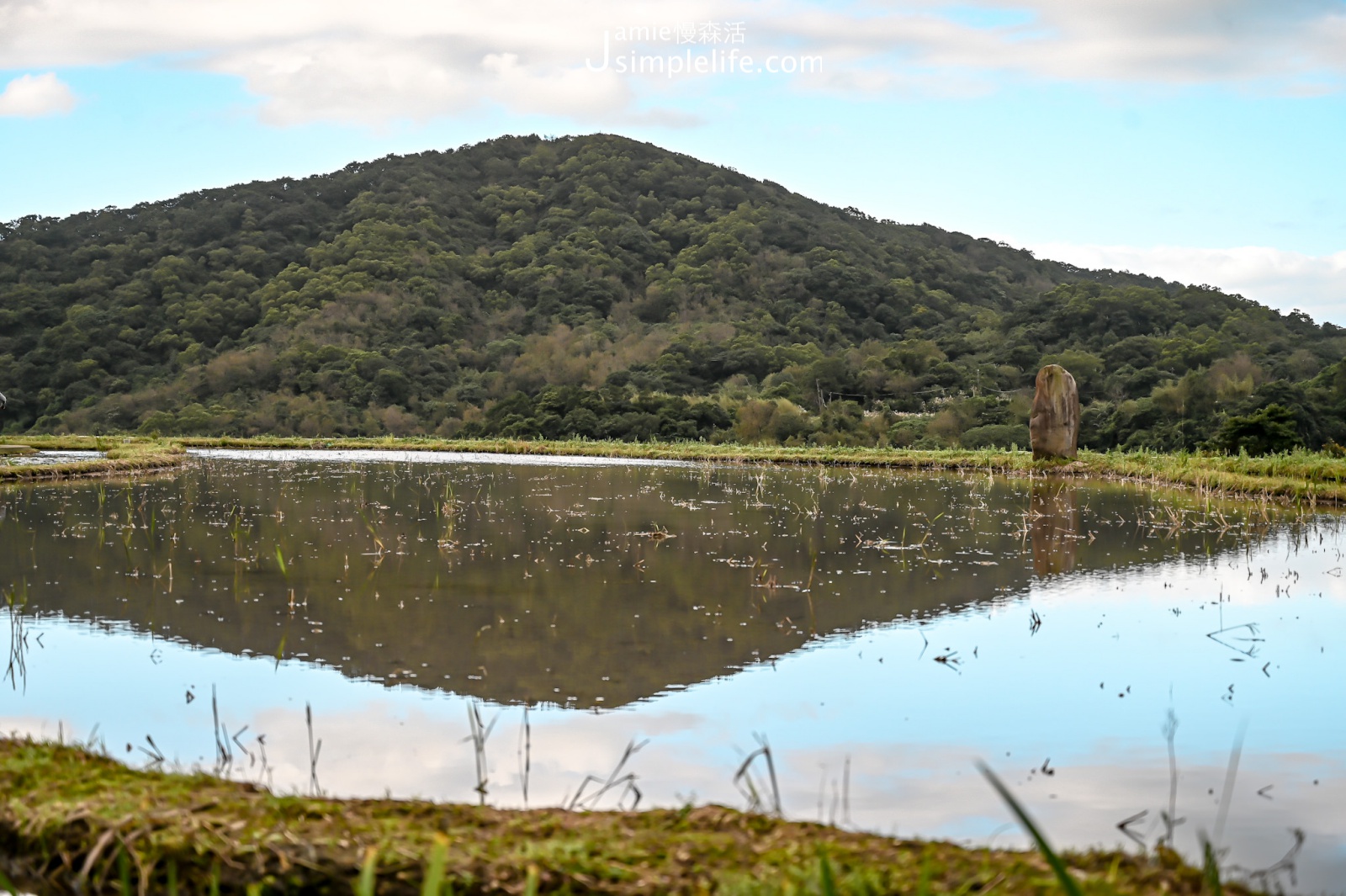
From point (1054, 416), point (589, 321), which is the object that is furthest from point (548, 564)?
point (589, 321)

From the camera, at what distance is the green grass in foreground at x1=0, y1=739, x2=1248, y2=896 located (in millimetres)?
2387

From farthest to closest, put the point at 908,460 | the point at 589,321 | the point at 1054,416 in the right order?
the point at 589,321 → the point at 908,460 → the point at 1054,416

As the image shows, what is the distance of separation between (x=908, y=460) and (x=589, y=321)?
26.9 m

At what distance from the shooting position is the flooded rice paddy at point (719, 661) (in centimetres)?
340

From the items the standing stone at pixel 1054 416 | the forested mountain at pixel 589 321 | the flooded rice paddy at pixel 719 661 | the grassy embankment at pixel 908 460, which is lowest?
the flooded rice paddy at pixel 719 661

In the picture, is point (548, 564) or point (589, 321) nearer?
point (548, 564)

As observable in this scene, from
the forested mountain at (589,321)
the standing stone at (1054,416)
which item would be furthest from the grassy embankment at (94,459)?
the standing stone at (1054,416)

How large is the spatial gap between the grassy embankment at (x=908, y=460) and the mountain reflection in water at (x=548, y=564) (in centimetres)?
120

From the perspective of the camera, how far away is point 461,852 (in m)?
2.48

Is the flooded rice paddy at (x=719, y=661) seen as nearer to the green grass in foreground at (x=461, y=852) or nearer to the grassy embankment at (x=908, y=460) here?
the green grass in foreground at (x=461, y=852)

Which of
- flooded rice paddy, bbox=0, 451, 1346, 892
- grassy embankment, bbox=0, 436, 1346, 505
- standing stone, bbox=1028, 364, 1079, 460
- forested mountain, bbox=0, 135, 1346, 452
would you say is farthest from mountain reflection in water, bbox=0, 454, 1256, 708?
forested mountain, bbox=0, 135, 1346, 452

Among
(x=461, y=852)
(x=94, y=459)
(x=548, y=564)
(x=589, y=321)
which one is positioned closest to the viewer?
(x=461, y=852)

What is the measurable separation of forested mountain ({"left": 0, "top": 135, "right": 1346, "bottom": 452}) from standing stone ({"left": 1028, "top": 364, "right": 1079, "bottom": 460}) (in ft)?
19.3

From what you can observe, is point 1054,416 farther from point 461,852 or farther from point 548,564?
point 461,852
